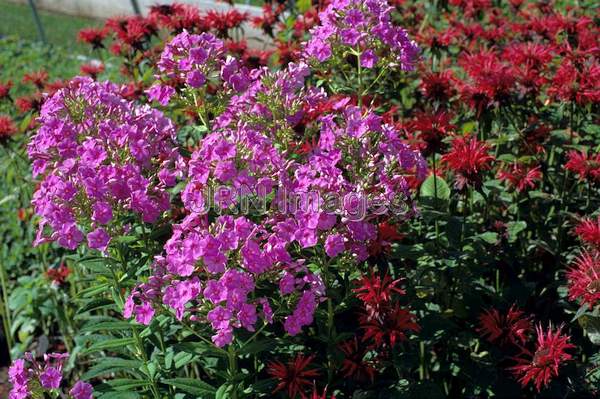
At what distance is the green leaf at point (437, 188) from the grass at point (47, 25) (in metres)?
7.04

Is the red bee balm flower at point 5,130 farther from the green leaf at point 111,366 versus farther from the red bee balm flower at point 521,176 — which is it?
the red bee balm flower at point 521,176

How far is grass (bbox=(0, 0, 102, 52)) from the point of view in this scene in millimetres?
9641

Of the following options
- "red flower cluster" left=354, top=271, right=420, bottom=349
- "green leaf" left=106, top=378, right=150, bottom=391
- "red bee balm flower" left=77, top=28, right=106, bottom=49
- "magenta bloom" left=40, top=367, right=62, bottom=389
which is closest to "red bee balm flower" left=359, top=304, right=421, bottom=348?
"red flower cluster" left=354, top=271, right=420, bottom=349

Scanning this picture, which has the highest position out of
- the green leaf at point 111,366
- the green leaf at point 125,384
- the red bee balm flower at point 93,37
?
the red bee balm flower at point 93,37

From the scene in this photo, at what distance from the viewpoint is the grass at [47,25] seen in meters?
9.64

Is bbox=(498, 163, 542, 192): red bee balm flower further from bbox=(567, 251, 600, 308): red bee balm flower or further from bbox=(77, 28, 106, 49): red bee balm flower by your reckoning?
bbox=(77, 28, 106, 49): red bee balm flower

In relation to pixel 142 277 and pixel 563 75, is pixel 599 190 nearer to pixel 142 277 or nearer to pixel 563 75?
pixel 563 75

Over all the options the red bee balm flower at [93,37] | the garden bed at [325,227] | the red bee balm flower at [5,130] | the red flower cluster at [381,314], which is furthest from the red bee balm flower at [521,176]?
the red bee balm flower at [93,37]

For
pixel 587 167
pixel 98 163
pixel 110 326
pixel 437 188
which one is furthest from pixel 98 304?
pixel 587 167

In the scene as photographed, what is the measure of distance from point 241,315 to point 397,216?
0.51 meters

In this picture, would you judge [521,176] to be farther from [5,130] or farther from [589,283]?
[5,130]

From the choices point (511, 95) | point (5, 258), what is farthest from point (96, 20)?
point (511, 95)

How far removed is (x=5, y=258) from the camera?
12.8 ft

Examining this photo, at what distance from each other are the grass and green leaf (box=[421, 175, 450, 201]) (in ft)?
23.1
